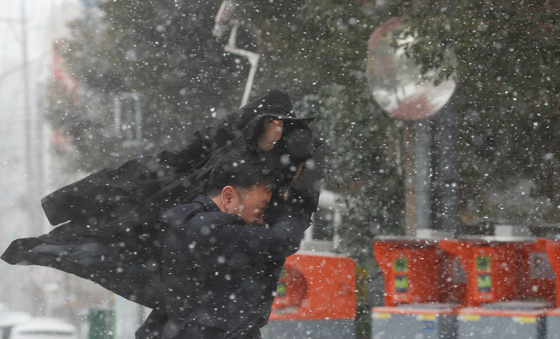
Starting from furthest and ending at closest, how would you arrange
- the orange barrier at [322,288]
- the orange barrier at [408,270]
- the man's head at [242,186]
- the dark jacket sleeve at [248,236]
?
the orange barrier at [322,288]
the orange barrier at [408,270]
the man's head at [242,186]
the dark jacket sleeve at [248,236]

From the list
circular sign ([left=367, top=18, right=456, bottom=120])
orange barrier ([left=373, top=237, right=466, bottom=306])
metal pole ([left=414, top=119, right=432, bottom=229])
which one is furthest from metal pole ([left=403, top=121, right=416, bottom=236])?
circular sign ([left=367, top=18, right=456, bottom=120])

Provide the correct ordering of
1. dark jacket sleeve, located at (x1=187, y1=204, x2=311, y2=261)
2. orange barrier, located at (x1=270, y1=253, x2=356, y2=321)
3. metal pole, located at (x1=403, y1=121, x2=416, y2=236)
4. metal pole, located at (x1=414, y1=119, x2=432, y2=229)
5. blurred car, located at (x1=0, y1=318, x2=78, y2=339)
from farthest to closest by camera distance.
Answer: blurred car, located at (x1=0, y1=318, x2=78, y2=339)
metal pole, located at (x1=403, y1=121, x2=416, y2=236)
metal pole, located at (x1=414, y1=119, x2=432, y2=229)
orange barrier, located at (x1=270, y1=253, x2=356, y2=321)
dark jacket sleeve, located at (x1=187, y1=204, x2=311, y2=261)

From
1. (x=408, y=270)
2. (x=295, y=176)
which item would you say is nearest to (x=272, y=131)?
(x=295, y=176)

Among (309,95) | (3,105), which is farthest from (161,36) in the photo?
(3,105)

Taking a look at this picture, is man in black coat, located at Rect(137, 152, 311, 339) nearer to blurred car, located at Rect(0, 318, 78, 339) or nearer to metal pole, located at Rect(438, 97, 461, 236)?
metal pole, located at Rect(438, 97, 461, 236)

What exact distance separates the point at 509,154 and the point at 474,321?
280 cm

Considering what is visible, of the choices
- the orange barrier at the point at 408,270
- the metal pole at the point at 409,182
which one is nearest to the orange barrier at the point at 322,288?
the orange barrier at the point at 408,270

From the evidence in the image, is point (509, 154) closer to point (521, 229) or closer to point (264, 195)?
point (521, 229)

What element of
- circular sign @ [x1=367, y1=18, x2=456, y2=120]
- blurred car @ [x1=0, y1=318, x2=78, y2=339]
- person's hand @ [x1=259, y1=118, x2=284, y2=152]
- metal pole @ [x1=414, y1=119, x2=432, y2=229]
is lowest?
blurred car @ [x1=0, y1=318, x2=78, y2=339]

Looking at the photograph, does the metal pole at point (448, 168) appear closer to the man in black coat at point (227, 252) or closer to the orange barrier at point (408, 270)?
the orange barrier at point (408, 270)

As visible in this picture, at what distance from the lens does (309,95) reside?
673 cm

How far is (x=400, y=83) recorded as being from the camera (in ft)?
16.3

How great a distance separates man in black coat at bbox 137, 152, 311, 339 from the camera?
214cm

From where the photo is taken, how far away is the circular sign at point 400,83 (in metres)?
4.95
